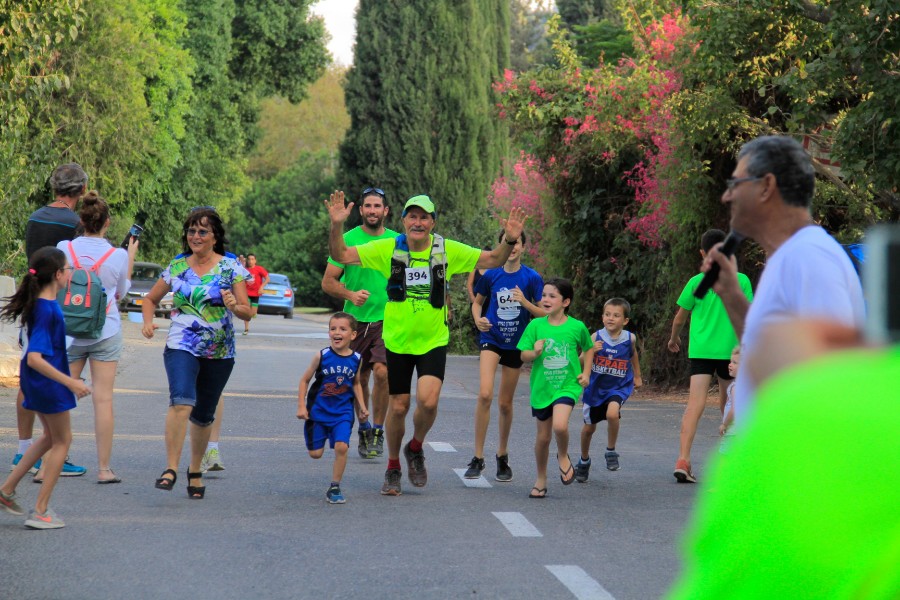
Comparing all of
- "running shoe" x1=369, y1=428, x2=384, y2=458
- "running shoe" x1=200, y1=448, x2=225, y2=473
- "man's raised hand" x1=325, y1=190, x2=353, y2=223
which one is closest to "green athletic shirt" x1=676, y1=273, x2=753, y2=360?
"running shoe" x1=369, y1=428, x2=384, y2=458

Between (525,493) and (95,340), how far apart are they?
10.2 ft

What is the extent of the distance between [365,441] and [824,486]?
968 cm

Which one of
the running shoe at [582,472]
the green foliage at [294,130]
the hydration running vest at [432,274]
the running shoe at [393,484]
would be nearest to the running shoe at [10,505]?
the running shoe at [393,484]

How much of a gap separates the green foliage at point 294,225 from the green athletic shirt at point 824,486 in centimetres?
5963

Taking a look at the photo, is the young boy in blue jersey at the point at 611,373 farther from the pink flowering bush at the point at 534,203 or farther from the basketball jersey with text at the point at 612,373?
the pink flowering bush at the point at 534,203

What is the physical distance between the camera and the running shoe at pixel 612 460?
1016 cm

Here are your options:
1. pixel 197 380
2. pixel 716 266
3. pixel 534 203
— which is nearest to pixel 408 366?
pixel 197 380

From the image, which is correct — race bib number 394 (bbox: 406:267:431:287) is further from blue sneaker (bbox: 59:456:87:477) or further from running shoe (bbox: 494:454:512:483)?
blue sneaker (bbox: 59:456:87:477)

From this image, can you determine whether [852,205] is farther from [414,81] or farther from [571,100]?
[414,81]

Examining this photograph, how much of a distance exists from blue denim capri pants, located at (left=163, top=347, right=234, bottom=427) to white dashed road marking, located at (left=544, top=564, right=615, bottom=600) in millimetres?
2874

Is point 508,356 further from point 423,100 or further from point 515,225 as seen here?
point 423,100

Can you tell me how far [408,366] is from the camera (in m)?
8.88

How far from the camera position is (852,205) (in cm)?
1471

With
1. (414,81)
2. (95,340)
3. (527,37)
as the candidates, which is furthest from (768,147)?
(527,37)
